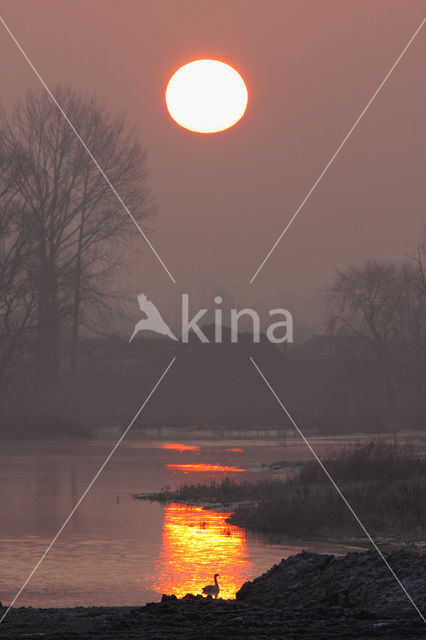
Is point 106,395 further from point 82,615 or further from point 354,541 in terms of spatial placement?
point 82,615

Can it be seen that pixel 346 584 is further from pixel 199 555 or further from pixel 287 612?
pixel 199 555

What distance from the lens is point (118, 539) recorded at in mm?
16250

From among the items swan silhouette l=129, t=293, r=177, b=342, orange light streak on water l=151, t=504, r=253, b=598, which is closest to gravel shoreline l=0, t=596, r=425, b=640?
orange light streak on water l=151, t=504, r=253, b=598

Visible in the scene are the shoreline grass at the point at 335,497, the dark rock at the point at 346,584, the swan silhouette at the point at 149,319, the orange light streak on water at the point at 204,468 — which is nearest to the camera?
Result: the dark rock at the point at 346,584

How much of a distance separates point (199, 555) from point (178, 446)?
24861mm

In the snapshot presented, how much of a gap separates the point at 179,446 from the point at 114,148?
19534 mm

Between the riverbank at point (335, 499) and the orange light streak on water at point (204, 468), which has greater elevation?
the orange light streak on water at point (204, 468)

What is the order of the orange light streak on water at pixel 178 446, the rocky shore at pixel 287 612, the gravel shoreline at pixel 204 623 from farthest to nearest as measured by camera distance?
1. the orange light streak on water at pixel 178 446
2. the rocky shore at pixel 287 612
3. the gravel shoreline at pixel 204 623

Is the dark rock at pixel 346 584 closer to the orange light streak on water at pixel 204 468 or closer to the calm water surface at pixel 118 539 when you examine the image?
the calm water surface at pixel 118 539

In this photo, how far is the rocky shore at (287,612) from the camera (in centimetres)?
873

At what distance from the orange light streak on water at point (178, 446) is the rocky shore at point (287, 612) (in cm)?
2636

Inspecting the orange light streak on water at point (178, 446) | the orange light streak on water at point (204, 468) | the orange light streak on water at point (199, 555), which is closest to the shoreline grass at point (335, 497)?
the orange light streak on water at point (199, 555)

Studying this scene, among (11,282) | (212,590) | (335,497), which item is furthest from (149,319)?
(212,590)

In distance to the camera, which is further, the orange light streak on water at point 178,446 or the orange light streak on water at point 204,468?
the orange light streak on water at point 178,446
